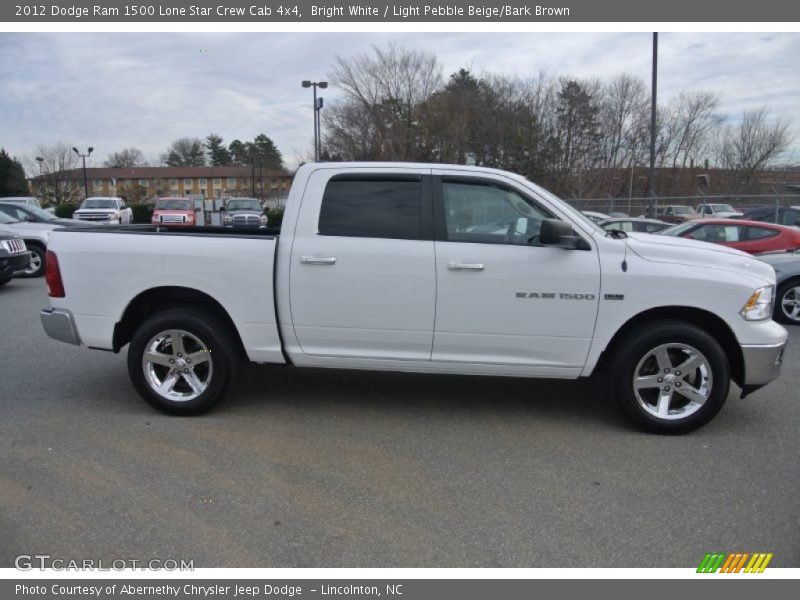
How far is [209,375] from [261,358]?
423 millimetres

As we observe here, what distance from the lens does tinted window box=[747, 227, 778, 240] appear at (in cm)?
1108

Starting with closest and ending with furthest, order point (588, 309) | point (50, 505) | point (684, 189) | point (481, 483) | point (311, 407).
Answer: point (50, 505) < point (481, 483) < point (588, 309) < point (311, 407) < point (684, 189)

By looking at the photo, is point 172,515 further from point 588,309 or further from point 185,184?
point 185,184

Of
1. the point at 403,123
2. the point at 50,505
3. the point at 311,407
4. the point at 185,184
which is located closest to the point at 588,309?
the point at 311,407

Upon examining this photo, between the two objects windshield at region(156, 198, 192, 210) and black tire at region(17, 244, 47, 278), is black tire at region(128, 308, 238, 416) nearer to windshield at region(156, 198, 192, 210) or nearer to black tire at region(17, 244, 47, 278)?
black tire at region(17, 244, 47, 278)

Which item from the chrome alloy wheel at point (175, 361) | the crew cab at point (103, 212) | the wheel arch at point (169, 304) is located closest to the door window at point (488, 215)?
the wheel arch at point (169, 304)

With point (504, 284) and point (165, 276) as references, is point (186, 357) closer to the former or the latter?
point (165, 276)

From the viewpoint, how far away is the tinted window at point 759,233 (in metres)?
11.1

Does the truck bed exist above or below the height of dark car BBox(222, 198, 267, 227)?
below

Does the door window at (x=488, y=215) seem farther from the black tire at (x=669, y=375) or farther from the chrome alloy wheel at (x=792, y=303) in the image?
the chrome alloy wheel at (x=792, y=303)

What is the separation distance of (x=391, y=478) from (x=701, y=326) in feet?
8.47

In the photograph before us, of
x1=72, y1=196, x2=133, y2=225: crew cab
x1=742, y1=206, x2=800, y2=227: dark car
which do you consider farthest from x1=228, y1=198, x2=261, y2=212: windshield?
x1=742, y1=206, x2=800, y2=227: dark car

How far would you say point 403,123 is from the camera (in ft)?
120

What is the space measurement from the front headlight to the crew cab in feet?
89.7
